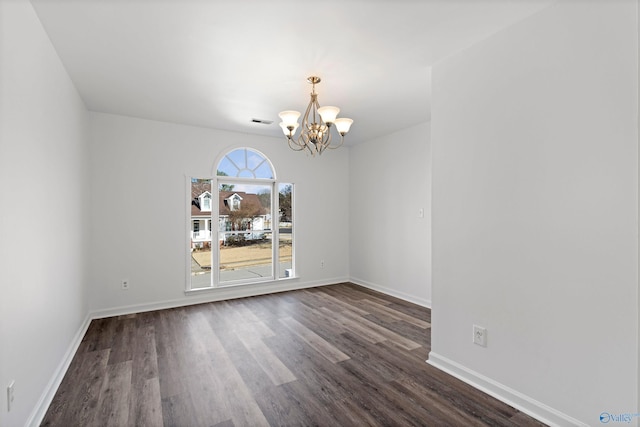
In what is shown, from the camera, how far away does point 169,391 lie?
2334 millimetres

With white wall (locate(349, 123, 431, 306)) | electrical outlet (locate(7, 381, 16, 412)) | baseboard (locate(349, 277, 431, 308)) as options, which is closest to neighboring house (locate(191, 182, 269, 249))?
white wall (locate(349, 123, 431, 306))

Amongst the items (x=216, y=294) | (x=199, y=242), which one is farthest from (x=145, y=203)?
(x=216, y=294)

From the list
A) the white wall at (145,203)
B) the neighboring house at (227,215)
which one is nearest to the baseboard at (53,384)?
the white wall at (145,203)

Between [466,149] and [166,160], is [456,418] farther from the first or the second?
[166,160]

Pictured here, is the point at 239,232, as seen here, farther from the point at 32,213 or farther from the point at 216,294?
the point at 32,213

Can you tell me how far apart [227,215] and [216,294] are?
1.19m

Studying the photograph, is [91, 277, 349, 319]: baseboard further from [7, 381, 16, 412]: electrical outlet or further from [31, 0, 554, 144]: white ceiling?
[7, 381, 16, 412]: electrical outlet

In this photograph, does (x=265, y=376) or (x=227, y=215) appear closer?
(x=265, y=376)

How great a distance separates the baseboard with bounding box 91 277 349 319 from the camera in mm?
4099

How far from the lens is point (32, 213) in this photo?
197 centimetres

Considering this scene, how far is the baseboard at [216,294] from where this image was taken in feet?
13.4

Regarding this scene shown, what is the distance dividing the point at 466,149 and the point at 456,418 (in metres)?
1.84

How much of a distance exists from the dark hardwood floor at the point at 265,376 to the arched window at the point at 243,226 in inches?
36.8

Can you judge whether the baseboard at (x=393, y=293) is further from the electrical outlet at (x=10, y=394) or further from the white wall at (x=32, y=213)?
the electrical outlet at (x=10, y=394)
